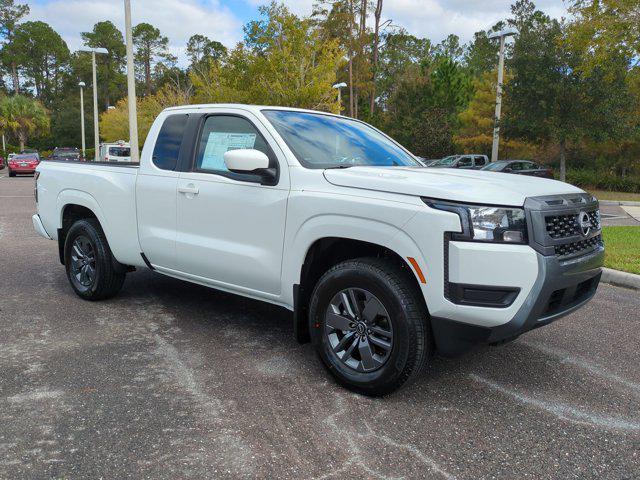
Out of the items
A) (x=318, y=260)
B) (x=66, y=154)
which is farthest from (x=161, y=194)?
(x=66, y=154)

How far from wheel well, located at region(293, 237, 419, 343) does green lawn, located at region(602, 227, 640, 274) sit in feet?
15.4

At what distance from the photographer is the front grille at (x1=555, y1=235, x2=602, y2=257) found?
320 centimetres

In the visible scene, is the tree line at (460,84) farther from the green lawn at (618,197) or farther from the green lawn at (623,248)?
the green lawn at (623,248)

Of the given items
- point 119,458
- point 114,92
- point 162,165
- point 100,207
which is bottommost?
point 119,458

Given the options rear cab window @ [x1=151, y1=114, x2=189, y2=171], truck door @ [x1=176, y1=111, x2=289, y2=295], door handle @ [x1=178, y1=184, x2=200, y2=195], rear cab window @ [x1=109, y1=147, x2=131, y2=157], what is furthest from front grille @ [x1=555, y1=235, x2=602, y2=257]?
rear cab window @ [x1=109, y1=147, x2=131, y2=157]

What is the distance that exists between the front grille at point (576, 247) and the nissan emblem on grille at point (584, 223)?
0.06 m

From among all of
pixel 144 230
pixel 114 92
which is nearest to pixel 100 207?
pixel 144 230

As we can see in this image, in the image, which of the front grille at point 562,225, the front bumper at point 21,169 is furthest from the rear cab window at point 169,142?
the front bumper at point 21,169

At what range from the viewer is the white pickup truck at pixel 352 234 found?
303cm

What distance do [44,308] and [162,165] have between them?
190 cm

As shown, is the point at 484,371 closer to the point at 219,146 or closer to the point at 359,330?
the point at 359,330

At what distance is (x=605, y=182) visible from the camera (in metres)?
27.5

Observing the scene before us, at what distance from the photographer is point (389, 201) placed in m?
3.27

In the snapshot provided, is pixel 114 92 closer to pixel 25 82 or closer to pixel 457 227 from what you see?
pixel 25 82
